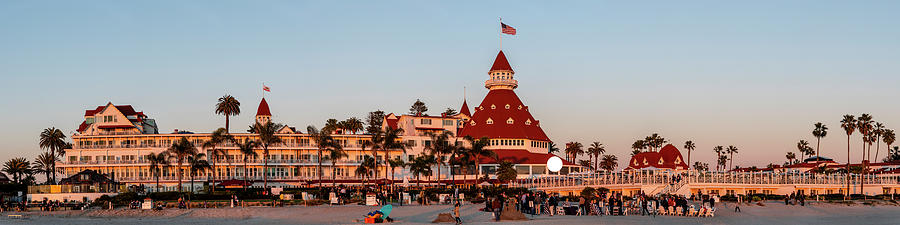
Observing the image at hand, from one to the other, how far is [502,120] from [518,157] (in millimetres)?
7287

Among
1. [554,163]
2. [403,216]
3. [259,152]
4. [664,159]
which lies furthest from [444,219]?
[664,159]

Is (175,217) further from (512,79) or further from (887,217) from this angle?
(512,79)

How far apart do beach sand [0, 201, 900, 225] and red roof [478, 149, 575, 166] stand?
47258mm

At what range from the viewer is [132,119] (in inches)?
4348

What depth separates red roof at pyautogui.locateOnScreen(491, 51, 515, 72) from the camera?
12119 centimetres

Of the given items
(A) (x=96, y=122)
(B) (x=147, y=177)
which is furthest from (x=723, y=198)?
(A) (x=96, y=122)

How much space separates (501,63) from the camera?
12188 cm

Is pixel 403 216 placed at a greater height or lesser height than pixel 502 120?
lesser

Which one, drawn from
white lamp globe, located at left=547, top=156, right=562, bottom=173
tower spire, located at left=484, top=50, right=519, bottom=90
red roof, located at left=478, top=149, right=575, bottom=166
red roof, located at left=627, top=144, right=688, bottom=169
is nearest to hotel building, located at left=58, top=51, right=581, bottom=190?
red roof, located at left=478, top=149, right=575, bottom=166

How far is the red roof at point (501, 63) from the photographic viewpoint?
4771 inches

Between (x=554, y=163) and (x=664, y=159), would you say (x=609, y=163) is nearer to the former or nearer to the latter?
(x=664, y=159)

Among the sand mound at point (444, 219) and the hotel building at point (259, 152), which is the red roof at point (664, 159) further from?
the sand mound at point (444, 219)

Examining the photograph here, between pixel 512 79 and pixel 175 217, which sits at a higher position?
pixel 512 79

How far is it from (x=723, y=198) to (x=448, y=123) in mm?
53431
